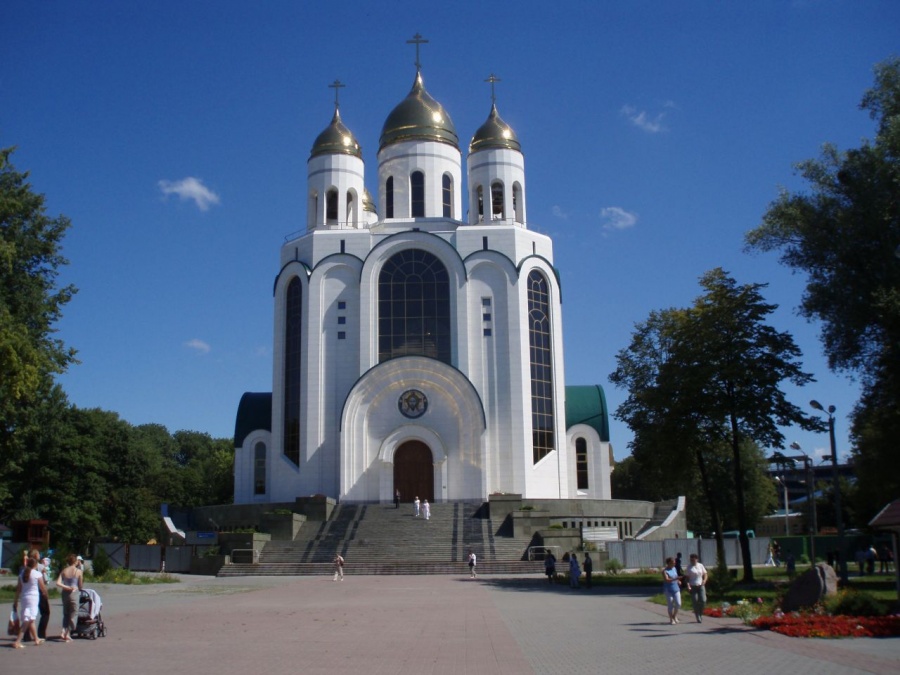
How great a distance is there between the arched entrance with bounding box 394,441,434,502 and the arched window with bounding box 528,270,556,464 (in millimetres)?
5123

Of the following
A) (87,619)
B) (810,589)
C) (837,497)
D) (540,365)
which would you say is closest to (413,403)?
(540,365)

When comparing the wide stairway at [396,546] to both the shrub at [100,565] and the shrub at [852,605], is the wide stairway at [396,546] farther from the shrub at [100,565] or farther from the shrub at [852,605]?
the shrub at [852,605]

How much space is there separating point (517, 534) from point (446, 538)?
2820 mm

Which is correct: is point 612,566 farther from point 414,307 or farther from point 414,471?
point 414,307

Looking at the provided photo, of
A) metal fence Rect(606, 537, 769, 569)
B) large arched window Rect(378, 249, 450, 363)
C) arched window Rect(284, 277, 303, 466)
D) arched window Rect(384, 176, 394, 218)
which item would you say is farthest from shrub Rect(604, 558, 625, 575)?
arched window Rect(384, 176, 394, 218)

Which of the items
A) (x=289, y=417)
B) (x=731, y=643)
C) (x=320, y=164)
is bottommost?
(x=731, y=643)

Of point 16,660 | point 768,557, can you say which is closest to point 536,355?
point 768,557

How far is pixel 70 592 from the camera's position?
14500mm

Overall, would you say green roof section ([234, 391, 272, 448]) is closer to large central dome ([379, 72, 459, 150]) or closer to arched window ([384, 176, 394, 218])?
arched window ([384, 176, 394, 218])

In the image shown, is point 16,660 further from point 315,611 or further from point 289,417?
point 289,417

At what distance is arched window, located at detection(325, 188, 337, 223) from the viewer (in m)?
48.8

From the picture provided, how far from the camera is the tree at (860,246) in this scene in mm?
23219

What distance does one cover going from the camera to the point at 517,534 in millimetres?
36781

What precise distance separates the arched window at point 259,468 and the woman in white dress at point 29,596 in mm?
33308
